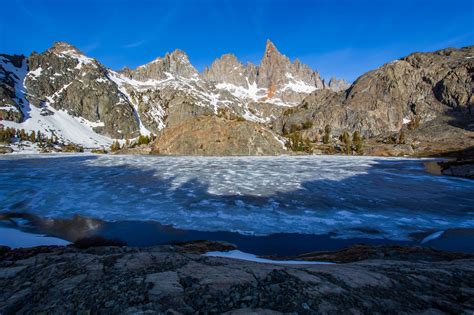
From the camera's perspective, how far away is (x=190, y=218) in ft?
48.2

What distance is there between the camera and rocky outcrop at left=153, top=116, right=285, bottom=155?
280ft

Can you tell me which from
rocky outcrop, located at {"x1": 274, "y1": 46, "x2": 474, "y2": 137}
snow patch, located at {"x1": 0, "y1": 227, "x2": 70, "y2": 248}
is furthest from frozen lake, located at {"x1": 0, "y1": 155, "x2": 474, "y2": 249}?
rocky outcrop, located at {"x1": 274, "y1": 46, "x2": 474, "y2": 137}

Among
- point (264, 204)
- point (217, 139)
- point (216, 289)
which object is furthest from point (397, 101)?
point (216, 289)

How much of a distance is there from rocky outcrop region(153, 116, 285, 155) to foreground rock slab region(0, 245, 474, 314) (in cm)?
7791

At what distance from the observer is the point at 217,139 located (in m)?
87.9

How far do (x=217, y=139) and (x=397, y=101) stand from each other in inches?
6174

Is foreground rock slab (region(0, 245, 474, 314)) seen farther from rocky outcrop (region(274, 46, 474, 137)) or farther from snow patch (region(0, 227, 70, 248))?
rocky outcrop (region(274, 46, 474, 137))

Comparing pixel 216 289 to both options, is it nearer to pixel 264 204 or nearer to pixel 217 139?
pixel 264 204

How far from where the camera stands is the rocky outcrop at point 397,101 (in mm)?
173875

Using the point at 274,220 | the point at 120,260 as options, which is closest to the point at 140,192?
the point at 274,220

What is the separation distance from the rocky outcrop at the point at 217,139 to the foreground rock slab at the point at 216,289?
77.9 m

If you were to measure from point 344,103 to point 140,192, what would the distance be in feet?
623

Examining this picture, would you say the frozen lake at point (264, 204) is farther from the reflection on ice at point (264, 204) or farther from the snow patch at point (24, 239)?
the snow patch at point (24, 239)

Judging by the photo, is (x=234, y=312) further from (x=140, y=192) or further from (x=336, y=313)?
(x=140, y=192)
